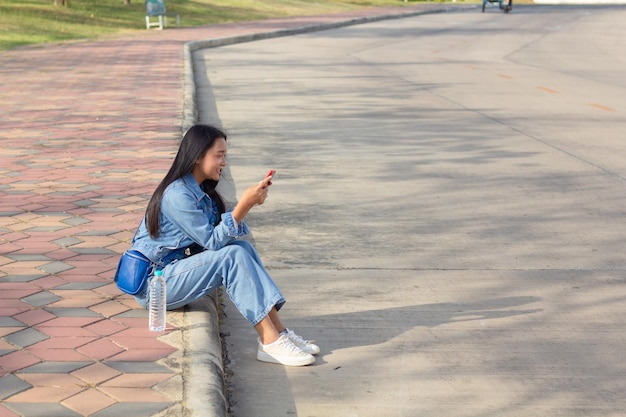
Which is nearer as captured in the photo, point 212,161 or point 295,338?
point 295,338

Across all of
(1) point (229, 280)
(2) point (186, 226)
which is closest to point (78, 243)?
(2) point (186, 226)

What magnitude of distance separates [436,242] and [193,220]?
2.67 metres

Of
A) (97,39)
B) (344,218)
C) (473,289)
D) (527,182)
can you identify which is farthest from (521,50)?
(473,289)

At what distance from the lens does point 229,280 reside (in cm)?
523

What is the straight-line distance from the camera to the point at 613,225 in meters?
8.21

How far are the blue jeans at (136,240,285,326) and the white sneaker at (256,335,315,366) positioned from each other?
137mm

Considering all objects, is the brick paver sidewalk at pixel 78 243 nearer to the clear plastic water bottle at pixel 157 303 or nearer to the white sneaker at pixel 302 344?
the clear plastic water bottle at pixel 157 303

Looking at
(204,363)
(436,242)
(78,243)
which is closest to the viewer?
(204,363)

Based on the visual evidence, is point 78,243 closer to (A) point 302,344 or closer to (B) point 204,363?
(A) point 302,344

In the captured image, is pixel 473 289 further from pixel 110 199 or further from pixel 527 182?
pixel 527 182

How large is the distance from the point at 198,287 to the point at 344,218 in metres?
3.12

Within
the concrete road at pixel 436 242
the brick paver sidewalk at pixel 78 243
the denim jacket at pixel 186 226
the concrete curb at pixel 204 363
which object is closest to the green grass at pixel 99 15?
the concrete road at pixel 436 242

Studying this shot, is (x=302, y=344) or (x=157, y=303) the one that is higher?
(x=157, y=303)

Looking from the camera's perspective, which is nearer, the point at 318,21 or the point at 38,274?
the point at 38,274
